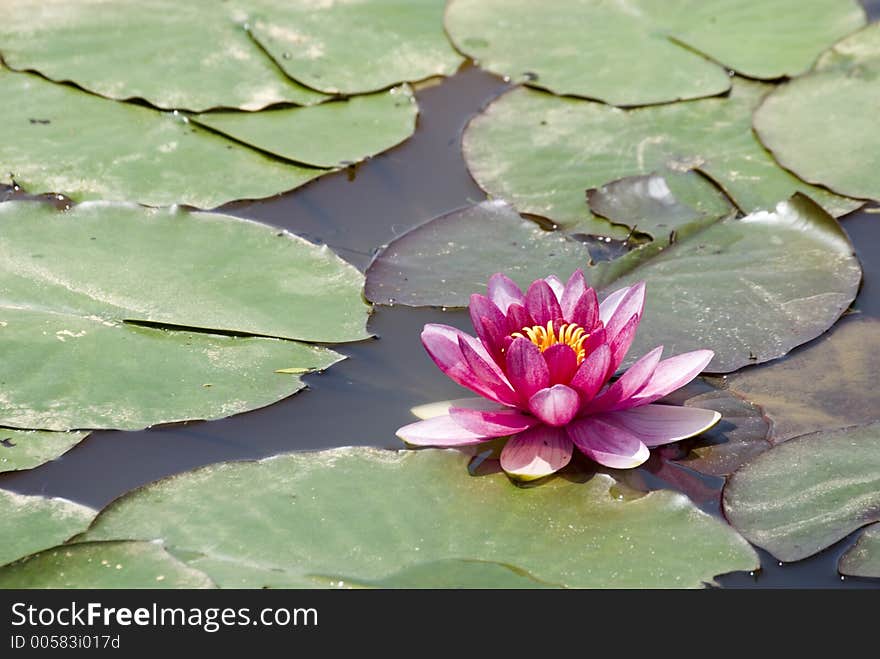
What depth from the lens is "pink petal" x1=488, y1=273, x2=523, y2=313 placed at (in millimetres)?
3070

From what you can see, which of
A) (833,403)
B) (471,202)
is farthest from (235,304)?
(833,403)

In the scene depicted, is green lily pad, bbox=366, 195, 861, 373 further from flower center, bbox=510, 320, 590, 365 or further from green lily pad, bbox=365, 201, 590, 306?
flower center, bbox=510, 320, 590, 365

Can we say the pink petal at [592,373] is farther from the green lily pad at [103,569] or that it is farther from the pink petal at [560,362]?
the green lily pad at [103,569]

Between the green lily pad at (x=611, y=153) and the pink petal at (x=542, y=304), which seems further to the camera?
the green lily pad at (x=611, y=153)

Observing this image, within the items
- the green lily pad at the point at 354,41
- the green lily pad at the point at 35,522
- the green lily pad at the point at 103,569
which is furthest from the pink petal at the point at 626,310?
the green lily pad at the point at 354,41

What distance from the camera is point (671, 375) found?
2.92 metres

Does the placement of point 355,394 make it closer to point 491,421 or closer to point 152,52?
point 491,421

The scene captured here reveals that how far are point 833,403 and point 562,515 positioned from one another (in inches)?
34.8

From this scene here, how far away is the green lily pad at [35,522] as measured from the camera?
8.64 feet

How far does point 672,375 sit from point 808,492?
0.44m

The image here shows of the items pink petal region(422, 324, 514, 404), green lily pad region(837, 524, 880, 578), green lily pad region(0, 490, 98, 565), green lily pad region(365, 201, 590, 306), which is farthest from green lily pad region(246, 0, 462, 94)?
green lily pad region(837, 524, 880, 578)

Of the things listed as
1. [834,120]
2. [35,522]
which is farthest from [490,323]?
[834,120]

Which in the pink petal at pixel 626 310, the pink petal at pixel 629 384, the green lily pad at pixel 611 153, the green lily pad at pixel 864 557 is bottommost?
the green lily pad at pixel 864 557

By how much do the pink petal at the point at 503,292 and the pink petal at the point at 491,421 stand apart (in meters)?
0.32
